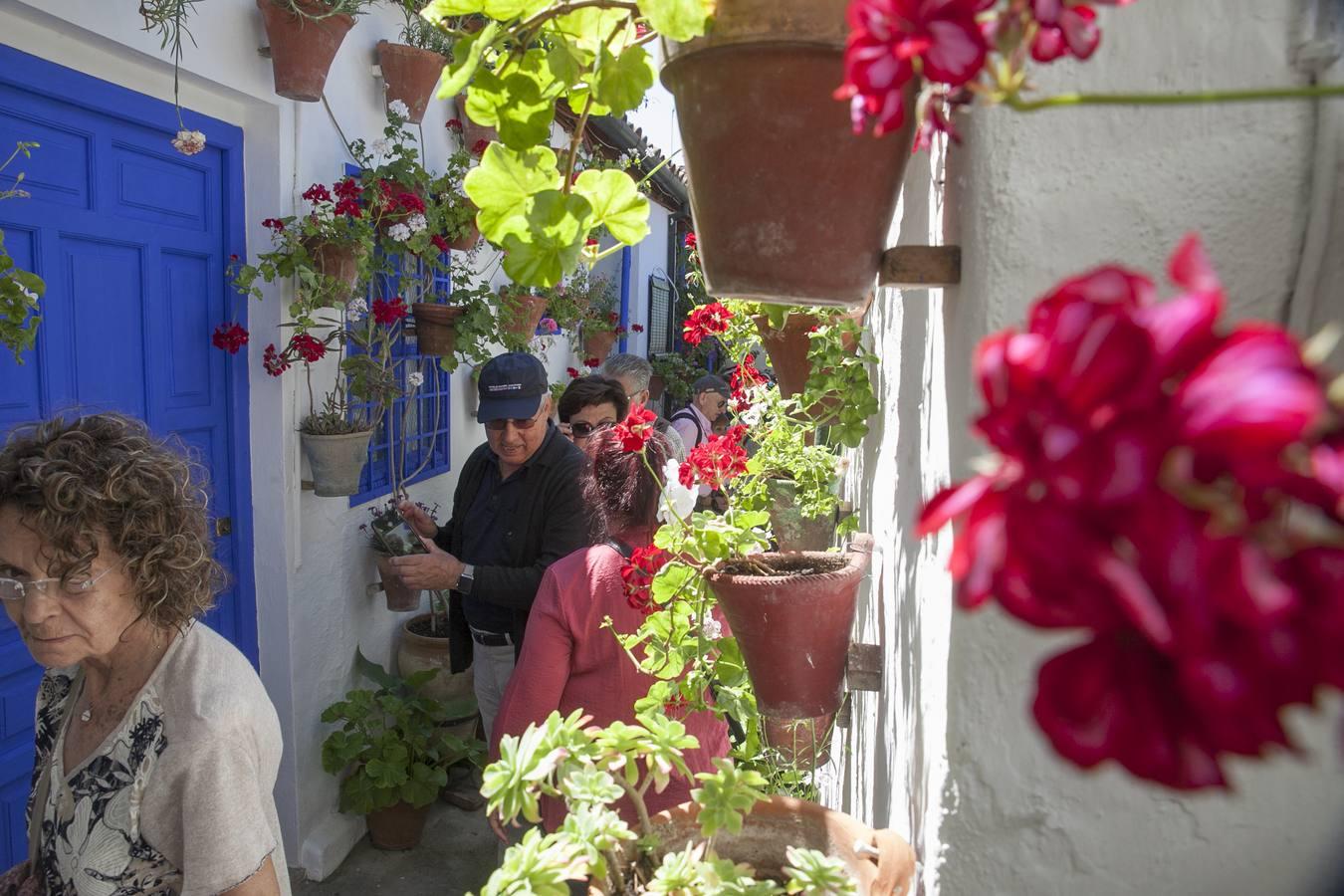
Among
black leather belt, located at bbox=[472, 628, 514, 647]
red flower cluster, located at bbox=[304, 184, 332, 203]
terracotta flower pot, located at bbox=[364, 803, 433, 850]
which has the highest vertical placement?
red flower cluster, located at bbox=[304, 184, 332, 203]

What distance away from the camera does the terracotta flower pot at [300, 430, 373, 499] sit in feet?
11.3

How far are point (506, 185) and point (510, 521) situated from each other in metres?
2.51

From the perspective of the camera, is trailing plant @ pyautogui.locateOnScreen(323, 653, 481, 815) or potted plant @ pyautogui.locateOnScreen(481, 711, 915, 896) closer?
potted plant @ pyautogui.locateOnScreen(481, 711, 915, 896)

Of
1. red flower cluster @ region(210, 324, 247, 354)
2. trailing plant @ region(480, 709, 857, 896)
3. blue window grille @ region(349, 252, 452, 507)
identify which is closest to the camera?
trailing plant @ region(480, 709, 857, 896)

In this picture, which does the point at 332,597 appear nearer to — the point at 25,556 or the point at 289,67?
the point at 289,67

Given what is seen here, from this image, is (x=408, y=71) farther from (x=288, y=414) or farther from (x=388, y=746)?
(x=388, y=746)

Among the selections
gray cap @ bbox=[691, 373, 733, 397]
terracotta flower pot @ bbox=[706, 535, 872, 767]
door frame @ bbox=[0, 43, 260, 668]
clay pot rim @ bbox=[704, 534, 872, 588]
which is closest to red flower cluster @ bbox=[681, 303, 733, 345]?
clay pot rim @ bbox=[704, 534, 872, 588]

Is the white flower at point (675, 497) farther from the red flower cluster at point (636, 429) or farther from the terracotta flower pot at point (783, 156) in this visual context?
the terracotta flower pot at point (783, 156)

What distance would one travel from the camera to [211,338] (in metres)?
3.18

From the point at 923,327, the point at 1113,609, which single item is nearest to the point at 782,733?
the point at 923,327

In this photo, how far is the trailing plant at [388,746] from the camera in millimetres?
3760

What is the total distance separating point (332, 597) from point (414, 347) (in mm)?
1511

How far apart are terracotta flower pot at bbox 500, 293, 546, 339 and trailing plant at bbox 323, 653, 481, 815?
1832 millimetres

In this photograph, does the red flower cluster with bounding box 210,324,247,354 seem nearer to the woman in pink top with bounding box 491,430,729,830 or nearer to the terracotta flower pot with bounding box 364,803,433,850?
the woman in pink top with bounding box 491,430,729,830
